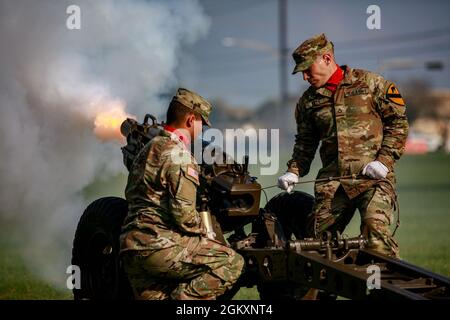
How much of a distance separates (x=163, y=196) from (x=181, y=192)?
0.21 m

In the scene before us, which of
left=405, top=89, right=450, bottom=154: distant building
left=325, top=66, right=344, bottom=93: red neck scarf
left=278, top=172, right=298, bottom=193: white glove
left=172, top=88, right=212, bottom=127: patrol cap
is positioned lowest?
left=405, top=89, right=450, bottom=154: distant building

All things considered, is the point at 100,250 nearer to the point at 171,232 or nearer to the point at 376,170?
the point at 171,232

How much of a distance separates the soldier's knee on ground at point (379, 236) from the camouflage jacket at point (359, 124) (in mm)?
398

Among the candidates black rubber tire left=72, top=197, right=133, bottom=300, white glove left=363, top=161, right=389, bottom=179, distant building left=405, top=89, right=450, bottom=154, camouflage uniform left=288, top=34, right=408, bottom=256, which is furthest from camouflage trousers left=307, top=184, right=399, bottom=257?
distant building left=405, top=89, right=450, bottom=154

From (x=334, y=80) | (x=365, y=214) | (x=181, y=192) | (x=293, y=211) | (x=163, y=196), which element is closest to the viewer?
(x=181, y=192)

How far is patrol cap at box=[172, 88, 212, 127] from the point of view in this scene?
810 cm

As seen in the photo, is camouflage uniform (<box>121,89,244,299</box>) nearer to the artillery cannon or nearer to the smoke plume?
the artillery cannon

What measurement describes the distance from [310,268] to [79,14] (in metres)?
5.79

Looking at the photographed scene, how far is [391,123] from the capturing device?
9.04m

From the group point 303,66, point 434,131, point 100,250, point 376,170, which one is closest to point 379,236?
point 376,170

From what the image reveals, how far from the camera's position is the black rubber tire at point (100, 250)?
354 inches

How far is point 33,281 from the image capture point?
457 inches

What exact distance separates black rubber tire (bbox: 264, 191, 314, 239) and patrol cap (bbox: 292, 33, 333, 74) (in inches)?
53.0

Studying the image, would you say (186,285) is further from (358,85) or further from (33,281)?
(33,281)
